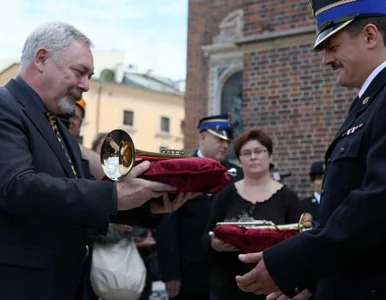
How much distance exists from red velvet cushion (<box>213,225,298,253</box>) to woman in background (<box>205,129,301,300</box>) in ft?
0.63

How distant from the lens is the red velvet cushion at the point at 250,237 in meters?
3.86

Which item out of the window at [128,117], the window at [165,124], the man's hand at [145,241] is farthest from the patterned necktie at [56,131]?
the window at [165,124]

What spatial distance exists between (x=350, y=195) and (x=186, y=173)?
0.61m

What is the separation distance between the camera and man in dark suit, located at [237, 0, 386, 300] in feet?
6.86

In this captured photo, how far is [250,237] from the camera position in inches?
154

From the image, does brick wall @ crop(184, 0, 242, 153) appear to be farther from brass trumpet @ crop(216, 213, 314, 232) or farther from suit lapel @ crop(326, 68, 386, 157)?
suit lapel @ crop(326, 68, 386, 157)

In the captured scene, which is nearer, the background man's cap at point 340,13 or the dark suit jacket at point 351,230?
the dark suit jacket at point 351,230

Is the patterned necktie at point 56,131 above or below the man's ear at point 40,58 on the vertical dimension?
below

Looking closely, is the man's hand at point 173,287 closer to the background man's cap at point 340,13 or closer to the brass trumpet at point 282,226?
the brass trumpet at point 282,226

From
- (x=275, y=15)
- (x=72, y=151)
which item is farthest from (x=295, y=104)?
(x=72, y=151)

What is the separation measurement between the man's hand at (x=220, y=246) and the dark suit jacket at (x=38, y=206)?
1.59m

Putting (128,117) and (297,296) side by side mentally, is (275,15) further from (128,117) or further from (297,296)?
(128,117)

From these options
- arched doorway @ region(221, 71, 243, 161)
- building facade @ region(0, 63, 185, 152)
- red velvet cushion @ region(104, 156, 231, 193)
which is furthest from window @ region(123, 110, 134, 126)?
red velvet cushion @ region(104, 156, 231, 193)

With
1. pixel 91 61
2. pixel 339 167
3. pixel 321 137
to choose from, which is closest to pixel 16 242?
pixel 91 61
